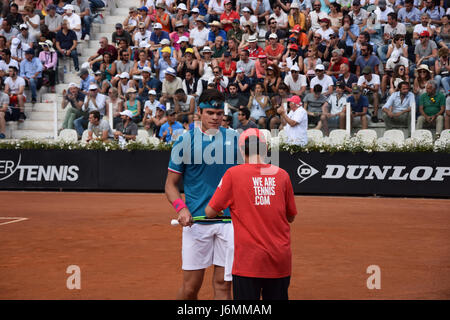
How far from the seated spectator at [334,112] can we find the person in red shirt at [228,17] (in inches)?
222

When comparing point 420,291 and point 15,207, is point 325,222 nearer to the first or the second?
point 420,291

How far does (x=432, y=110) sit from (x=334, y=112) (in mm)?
2405

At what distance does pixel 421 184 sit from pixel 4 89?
42.8 feet

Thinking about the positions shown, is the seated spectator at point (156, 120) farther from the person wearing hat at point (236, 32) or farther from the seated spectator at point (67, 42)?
the seated spectator at point (67, 42)

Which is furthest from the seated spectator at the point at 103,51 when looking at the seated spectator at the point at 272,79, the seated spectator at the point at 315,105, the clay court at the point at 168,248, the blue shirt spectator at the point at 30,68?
the seated spectator at the point at 315,105

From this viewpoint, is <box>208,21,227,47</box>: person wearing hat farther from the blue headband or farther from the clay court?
the blue headband

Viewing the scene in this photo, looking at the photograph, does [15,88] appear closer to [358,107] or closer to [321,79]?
[321,79]

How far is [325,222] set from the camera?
42.1ft

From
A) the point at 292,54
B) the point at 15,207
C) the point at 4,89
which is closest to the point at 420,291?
the point at 15,207

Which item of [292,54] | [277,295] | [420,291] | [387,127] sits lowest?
[420,291]

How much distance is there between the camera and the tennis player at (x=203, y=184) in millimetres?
5965

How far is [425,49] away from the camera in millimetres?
19000

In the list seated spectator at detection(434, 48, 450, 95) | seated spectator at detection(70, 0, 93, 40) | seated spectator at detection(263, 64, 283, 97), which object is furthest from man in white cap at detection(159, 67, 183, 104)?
seated spectator at detection(434, 48, 450, 95)

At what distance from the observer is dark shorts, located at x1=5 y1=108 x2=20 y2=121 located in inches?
794
